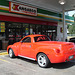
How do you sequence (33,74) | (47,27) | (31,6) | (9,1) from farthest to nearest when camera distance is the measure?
(47,27)
(31,6)
(9,1)
(33,74)

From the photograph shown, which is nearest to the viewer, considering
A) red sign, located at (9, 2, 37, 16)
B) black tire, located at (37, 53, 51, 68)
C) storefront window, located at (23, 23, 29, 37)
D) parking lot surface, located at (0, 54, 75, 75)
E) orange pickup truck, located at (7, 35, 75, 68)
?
parking lot surface, located at (0, 54, 75, 75)

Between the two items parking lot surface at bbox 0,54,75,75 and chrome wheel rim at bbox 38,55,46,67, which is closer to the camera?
parking lot surface at bbox 0,54,75,75

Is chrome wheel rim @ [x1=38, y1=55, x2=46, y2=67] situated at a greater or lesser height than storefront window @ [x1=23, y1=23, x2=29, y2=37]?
lesser

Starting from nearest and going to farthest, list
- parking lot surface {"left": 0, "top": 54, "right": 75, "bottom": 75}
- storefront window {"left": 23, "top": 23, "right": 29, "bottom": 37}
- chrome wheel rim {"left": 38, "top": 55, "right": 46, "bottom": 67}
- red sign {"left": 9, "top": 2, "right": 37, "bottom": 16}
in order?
parking lot surface {"left": 0, "top": 54, "right": 75, "bottom": 75}, chrome wheel rim {"left": 38, "top": 55, "right": 46, "bottom": 67}, red sign {"left": 9, "top": 2, "right": 37, "bottom": 16}, storefront window {"left": 23, "top": 23, "right": 29, "bottom": 37}

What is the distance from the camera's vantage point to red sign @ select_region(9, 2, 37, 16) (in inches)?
415

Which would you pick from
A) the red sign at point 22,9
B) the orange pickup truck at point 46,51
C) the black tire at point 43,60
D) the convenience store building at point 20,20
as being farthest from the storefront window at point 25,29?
the black tire at point 43,60

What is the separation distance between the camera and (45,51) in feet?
16.5

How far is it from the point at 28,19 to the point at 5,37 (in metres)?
3.68

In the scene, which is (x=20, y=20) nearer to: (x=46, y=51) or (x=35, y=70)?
(x=46, y=51)

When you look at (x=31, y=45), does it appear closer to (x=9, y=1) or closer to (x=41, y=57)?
(x=41, y=57)

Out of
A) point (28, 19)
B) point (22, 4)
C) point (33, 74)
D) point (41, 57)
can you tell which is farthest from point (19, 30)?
point (33, 74)

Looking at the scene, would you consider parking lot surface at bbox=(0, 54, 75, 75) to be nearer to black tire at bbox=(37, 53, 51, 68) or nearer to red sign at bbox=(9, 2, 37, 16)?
black tire at bbox=(37, 53, 51, 68)

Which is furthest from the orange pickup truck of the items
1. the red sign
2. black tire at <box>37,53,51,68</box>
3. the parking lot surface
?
the red sign

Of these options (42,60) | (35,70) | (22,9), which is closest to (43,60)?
(42,60)
